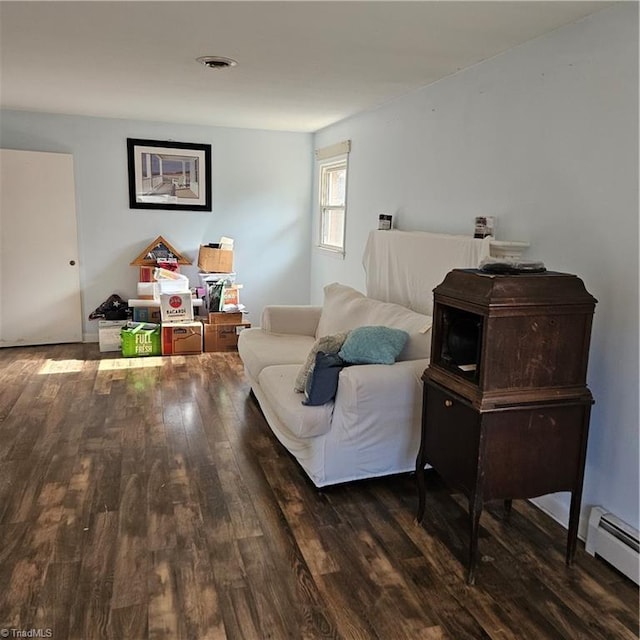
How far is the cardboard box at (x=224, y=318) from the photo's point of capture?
5266 mm

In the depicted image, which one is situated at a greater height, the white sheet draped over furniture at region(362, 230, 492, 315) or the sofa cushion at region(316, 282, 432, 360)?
the white sheet draped over furniture at region(362, 230, 492, 315)

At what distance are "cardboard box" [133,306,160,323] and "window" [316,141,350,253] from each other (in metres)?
1.82

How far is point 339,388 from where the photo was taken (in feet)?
8.47

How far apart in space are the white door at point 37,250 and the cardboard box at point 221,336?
132cm

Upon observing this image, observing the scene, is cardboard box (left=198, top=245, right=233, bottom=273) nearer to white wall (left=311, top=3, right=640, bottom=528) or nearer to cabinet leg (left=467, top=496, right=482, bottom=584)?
white wall (left=311, top=3, right=640, bottom=528)

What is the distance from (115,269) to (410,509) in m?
4.05

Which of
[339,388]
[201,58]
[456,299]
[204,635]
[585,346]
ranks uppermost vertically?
[201,58]

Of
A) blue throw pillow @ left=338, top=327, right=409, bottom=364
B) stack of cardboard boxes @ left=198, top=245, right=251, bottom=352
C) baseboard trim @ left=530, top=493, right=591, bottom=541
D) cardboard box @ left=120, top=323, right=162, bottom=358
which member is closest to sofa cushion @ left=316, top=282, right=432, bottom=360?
blue throw pillow @ left=338, top=327, right=409, bottom=364

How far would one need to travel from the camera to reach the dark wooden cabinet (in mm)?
1984

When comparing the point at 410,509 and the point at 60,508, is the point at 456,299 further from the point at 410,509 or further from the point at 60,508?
the point at 60,508

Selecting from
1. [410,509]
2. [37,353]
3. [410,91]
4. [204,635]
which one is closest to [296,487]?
[410,509]

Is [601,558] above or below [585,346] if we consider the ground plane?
below

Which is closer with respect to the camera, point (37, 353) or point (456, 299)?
point (456, 299)

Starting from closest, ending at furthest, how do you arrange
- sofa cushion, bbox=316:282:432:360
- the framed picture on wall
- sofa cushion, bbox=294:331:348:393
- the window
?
sofa cushion, bbox=294:331:348:393
sofa cushion, bbox=316:282:432:360
the window
the framed picture on wall
